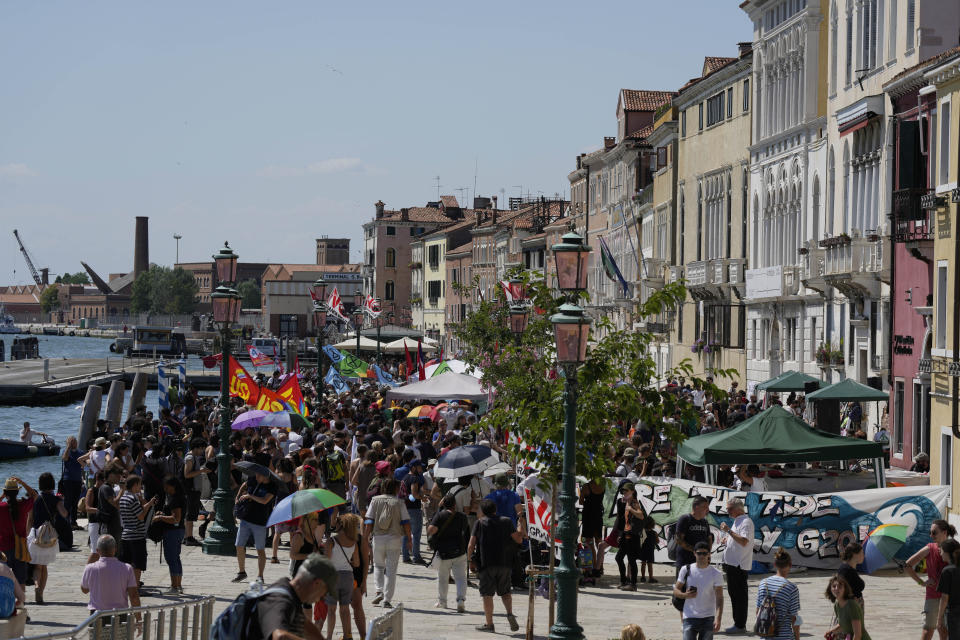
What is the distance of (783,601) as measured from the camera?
12.7 m

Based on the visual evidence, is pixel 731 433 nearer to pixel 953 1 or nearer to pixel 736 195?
pixel 953 1

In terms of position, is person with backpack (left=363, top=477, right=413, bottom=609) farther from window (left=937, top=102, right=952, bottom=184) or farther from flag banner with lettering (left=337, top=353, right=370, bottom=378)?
flag banner with lettering (left=337, top=353, right=370, bottom=378)

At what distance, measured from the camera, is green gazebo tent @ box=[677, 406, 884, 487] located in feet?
67.6

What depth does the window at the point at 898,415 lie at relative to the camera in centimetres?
3206

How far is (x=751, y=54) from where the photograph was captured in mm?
47844

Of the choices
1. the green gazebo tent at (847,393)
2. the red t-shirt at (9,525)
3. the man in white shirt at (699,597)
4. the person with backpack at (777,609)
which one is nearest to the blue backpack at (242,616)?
the person with backpack at (777,609)

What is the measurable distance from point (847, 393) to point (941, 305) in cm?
268

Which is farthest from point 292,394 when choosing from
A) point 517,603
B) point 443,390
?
point 517,603

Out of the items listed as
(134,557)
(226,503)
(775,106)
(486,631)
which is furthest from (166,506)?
(775,106)

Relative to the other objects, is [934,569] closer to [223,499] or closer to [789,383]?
[223,499]

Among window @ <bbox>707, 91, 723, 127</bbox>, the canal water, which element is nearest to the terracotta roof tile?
window @ <bbox>707, 91, 723, 127</bbox>

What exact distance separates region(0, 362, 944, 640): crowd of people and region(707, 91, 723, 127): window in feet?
95.9

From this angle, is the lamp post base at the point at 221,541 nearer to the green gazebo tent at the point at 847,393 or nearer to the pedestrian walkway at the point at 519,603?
the pedestrian walkway at the point at 519,603

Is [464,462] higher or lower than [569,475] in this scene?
lower
